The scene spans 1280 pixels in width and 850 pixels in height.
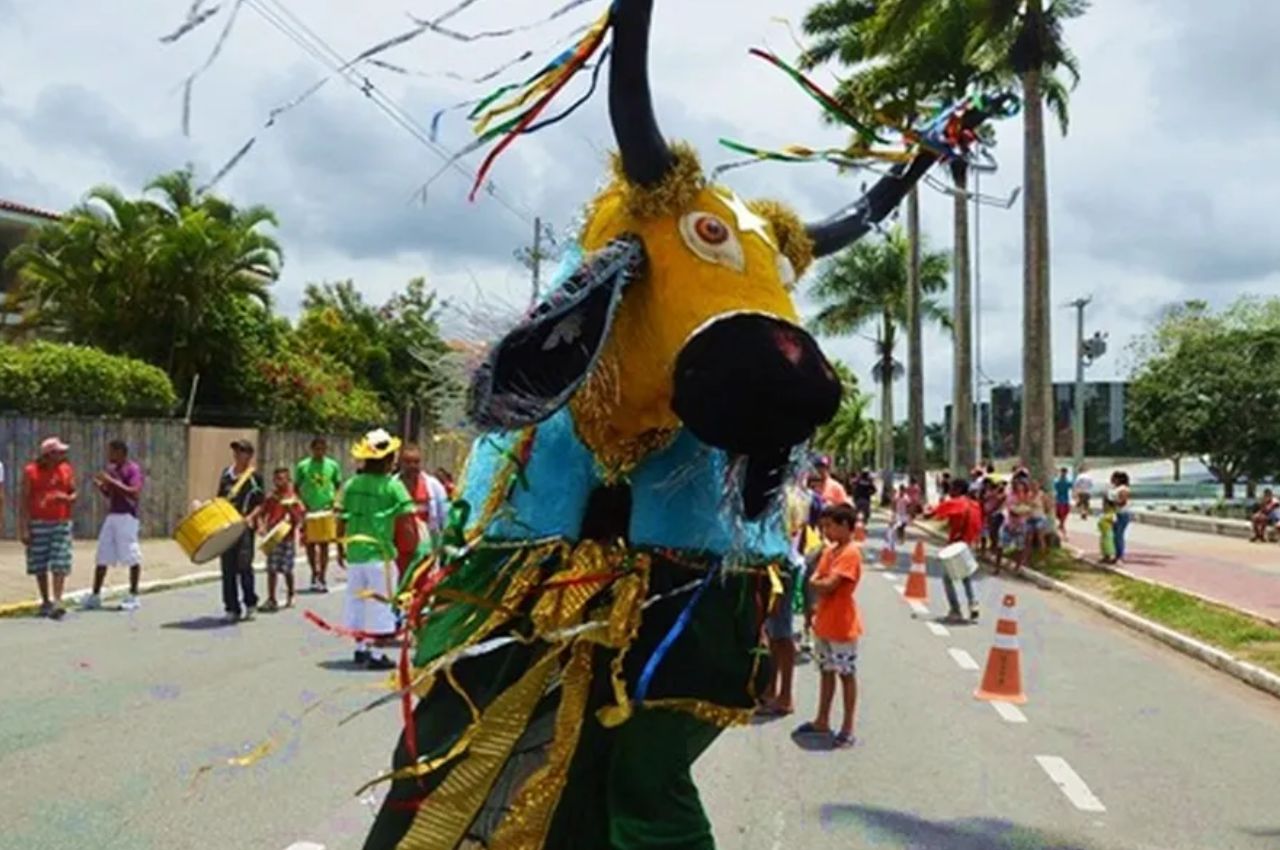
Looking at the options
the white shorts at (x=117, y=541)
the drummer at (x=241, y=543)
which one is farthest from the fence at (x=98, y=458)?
the drummer at (x=241, y=543)

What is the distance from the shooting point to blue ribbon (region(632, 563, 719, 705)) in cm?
287

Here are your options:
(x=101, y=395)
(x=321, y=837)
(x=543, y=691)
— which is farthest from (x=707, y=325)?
(x=101, y=395)

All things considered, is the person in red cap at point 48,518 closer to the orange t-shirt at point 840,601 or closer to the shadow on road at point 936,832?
the orange t-shirt at point 840,601

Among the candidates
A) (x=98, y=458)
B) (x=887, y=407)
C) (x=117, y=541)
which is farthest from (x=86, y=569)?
(x=887, y=407)

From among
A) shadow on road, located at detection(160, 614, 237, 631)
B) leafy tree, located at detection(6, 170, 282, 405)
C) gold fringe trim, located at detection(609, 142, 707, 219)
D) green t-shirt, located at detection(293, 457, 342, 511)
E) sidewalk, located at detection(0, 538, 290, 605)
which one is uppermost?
leafy tree, located at detection(6, 170, 282, 405)

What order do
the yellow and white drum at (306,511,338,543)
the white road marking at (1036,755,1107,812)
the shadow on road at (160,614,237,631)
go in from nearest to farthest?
the white road marking at (1036,755,1107,812)
the shadow on road at (160,614,237,631)
the yellow and white drum at (306,511,338,543)

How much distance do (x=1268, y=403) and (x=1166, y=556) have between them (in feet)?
57.1

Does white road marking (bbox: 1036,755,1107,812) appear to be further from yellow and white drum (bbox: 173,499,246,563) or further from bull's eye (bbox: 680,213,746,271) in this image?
yellow and white drum (bbox: 173,499,246,563)

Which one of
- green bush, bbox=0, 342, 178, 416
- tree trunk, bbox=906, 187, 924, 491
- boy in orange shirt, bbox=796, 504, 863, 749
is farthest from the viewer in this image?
tree trunk, bbox=906, 187, 924, 491

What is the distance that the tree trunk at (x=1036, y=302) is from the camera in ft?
65.3

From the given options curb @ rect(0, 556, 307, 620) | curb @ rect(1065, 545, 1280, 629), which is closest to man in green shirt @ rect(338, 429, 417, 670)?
→ curb @ rect(0, 556, 307, 620)

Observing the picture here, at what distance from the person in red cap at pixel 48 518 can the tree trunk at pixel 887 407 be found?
31741 mm

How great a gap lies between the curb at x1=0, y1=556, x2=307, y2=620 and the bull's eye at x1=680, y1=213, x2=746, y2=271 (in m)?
9.62

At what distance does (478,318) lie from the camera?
9.55 feet
